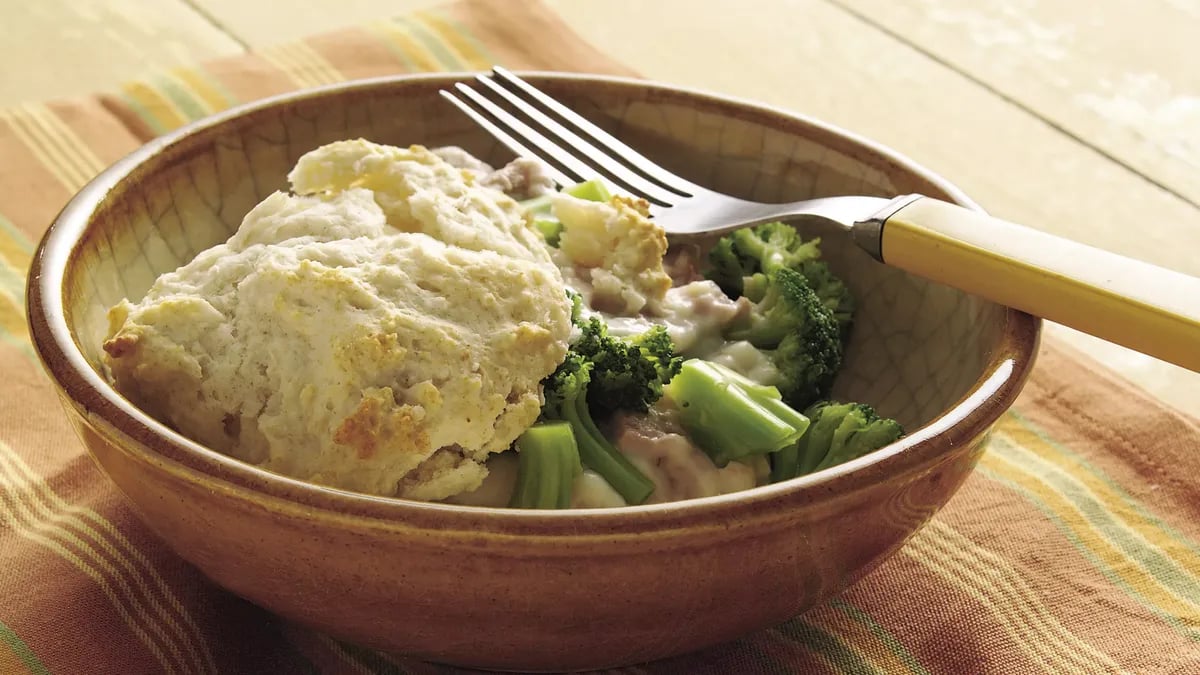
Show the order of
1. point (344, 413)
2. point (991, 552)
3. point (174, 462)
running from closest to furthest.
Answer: point (174, 462), point (344, 413), point (991, 552)

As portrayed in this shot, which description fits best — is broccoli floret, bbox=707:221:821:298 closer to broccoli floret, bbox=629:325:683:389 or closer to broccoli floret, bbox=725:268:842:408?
broccoli floret, bbox=725:268:842:408

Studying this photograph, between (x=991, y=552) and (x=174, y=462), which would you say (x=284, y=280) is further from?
(x=991, y=552)

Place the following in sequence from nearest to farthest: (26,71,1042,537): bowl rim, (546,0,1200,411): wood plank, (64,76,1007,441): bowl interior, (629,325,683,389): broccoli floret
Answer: (26,71,1042,537): bowl rim
(629,325,683,389): broccoli floret
(64,76,1007,441): bowl interior
(546,0,1200,411): wood plank

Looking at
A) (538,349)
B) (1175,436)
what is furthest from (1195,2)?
(538,349)

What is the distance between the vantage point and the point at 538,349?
161 centimetres

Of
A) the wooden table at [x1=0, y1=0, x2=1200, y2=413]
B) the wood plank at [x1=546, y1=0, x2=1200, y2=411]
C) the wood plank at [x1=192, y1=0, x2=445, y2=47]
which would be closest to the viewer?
the wood plank at [x1=546, y1=0, x2=1200, y2=411]

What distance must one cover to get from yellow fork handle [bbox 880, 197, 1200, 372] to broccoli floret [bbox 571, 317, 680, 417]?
374 mm

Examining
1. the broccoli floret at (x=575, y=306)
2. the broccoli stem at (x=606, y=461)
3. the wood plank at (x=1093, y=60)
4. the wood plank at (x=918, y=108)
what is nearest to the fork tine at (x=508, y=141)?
the broccoli floret at (x=575, y=306)

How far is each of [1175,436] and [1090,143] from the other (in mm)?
1345

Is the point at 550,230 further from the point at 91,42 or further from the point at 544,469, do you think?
the point at 91,42

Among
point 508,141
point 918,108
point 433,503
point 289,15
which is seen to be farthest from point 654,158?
point 289,15

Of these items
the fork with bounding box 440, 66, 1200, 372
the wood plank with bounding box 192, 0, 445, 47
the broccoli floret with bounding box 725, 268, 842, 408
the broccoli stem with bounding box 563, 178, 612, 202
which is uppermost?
the fork with bounding box 440, 66, 1200, 372

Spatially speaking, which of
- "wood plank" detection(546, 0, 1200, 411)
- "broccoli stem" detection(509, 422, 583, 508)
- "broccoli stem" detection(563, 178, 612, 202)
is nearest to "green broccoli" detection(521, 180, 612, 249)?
"broccoli stem" detection(563, 178, 612, 202)

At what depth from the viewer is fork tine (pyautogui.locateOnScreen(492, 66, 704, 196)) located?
7.29 feet
